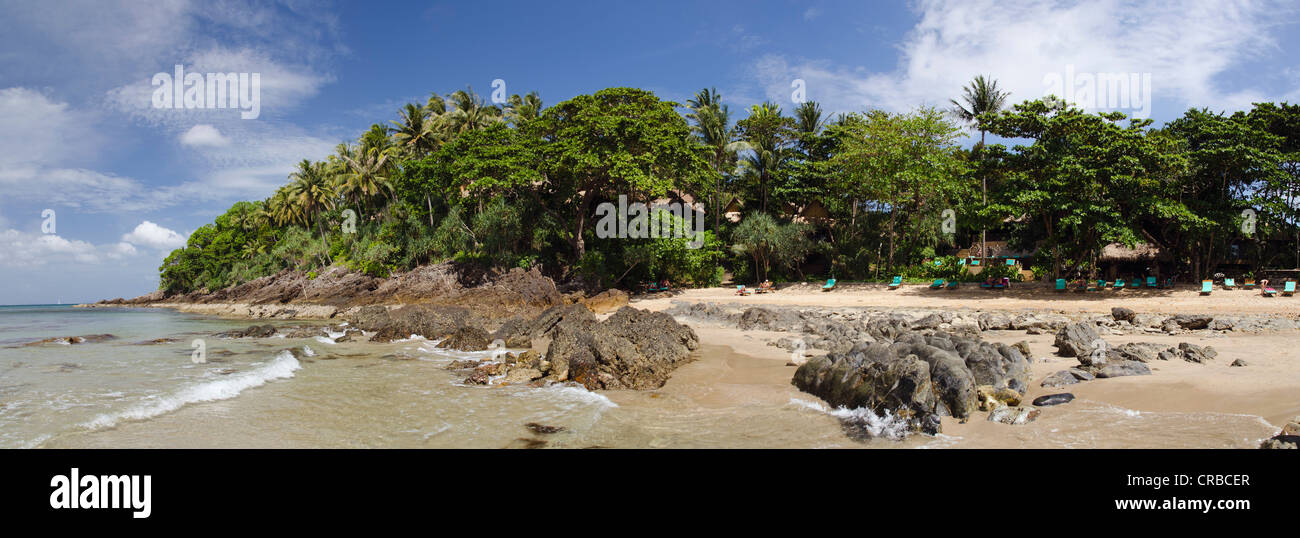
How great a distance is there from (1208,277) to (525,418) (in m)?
31.2

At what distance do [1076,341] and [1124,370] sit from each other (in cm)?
246

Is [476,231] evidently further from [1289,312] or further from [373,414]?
[1289,312]

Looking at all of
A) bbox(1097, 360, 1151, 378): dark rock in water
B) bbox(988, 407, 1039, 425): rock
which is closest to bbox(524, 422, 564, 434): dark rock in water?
bbox(988, 407, 1039, 425): rock

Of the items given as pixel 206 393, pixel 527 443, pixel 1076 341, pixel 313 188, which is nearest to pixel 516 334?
pixel 206 393

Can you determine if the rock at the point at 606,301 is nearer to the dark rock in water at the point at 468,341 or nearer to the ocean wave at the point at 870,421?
the dark rock in water at the point at 468,341

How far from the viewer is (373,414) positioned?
26.0 ft

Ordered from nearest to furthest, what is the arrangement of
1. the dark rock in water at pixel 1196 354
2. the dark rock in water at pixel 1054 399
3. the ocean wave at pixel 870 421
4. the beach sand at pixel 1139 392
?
the beach sand at pixel 1139 392, the ocean wave at pixel 870 421, the dark rock in water at pixel 1054 399, the dark rock in water at pixel 1196 354

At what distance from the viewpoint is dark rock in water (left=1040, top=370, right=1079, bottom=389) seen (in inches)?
312

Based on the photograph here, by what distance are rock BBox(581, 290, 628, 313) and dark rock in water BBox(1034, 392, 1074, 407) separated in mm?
19290

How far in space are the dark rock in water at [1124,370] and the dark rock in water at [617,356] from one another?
6893 millimetres

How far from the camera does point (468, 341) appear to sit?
15602 millimetres

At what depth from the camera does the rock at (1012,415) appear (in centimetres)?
632

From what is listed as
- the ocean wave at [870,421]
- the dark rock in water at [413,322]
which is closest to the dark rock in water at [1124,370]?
the ocean wave at [870,421]
